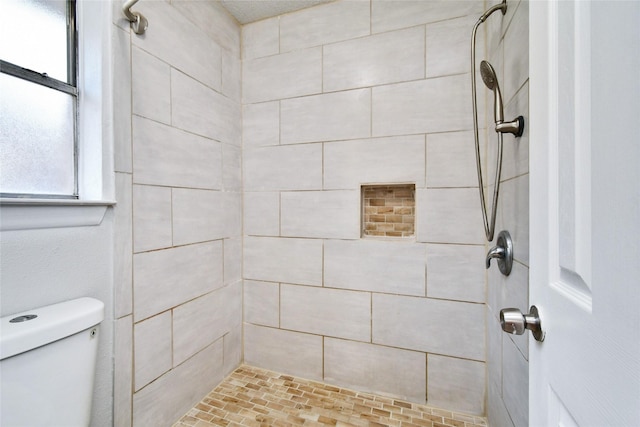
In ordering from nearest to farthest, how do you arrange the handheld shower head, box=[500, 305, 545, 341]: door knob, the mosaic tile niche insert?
box=[500, 305, 545, 341]: door knob < the handheld shower head < the mosaic tile niche insert

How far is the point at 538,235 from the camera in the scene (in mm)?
531

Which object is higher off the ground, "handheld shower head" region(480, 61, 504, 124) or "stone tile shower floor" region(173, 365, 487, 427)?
"handheld shower head" region(480, 61, 504, 124)

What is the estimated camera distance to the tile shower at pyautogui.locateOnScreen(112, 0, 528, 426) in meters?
1.19

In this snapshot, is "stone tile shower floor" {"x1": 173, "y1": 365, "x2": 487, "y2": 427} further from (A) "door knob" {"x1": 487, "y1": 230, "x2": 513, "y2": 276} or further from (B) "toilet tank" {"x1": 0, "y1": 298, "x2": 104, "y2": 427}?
(A) "door knob" {"x1": 487, "y1": 230, "x2": 513, "y2": 276}

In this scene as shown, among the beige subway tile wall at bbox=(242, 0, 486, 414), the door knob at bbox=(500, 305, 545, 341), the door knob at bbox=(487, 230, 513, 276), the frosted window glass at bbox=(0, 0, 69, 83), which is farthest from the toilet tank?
the door knob at bbox=(487, 230, 513, 276)

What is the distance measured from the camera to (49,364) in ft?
2.55

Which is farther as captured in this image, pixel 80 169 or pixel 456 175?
pixel 456 175

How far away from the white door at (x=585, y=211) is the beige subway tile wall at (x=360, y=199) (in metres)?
0.88

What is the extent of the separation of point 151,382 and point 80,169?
3.03 ft

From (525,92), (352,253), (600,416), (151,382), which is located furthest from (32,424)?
(525,92)

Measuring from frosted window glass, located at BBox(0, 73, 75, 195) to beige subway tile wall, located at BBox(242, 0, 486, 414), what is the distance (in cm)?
90

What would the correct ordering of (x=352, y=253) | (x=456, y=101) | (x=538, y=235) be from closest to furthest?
(x=538, y=235) < (x=456, y=101) < (x=352, y=253)

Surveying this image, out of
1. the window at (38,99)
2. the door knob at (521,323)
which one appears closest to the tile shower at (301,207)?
the window at (38,99)

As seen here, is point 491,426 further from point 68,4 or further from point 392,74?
point 68,4
